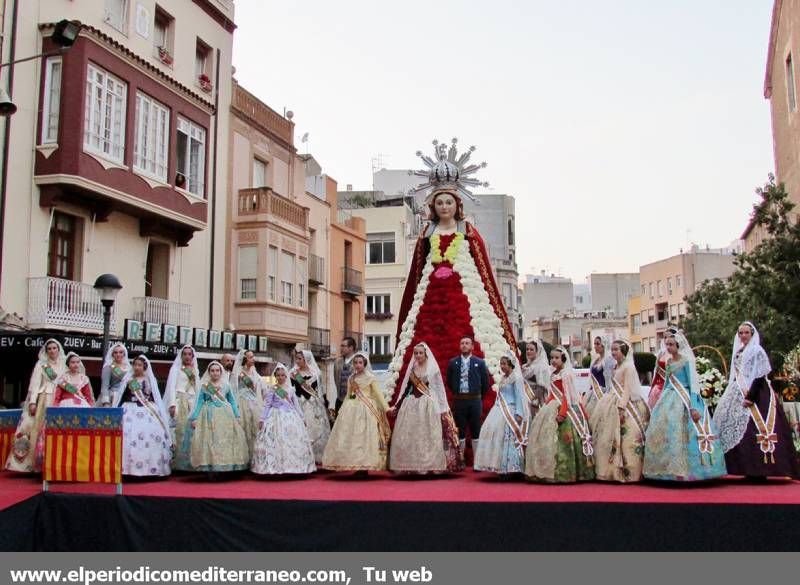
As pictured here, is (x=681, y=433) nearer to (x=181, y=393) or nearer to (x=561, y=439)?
(x=561, y=439)

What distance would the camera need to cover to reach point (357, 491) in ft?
22.4

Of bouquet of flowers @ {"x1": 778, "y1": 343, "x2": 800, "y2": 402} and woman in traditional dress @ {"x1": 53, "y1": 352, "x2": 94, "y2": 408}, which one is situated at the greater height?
bouquet of flowers @ {"x1": 778, "y1": 343, "x2": 800, "y2": 402}

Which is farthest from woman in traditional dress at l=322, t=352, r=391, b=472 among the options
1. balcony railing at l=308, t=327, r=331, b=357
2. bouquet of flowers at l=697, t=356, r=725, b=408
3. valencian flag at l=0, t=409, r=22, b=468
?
balcony railing at l=308, t=327, r=331, b=357

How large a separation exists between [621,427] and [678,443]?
568mm

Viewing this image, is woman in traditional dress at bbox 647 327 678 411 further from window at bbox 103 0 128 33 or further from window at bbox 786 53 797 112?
window at bbox 786 53 797 112

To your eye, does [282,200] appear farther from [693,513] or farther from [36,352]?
[693,513]

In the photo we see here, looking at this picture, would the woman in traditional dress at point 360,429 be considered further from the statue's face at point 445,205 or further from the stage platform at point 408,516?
the statue's face at point 445,205

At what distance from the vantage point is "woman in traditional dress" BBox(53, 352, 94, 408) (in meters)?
8.61

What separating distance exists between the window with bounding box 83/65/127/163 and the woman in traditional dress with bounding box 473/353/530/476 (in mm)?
11067

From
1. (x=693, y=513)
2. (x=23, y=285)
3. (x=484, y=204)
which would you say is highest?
(x=484, y=204)

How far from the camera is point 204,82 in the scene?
20.8 meters

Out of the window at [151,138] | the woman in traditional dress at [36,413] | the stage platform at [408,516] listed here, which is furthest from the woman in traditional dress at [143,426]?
the window at [151,138]
